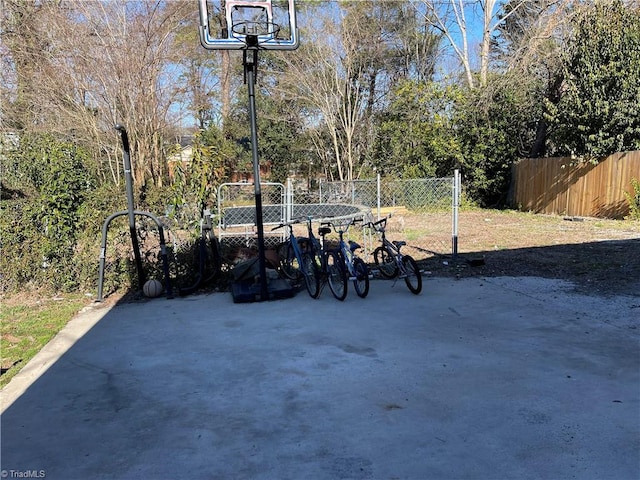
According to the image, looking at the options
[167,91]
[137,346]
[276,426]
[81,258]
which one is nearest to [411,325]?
[276,426]

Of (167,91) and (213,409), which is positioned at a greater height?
(167,91)

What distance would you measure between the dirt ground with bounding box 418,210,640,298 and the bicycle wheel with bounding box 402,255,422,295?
4.06 ft

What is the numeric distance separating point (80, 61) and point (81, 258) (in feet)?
23.5

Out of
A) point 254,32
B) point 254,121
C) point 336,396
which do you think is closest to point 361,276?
point 254,121

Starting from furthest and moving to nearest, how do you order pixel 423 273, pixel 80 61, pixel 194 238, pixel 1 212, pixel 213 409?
pixel 80 61, pixel 423 273, pixel 194 238, pixel 1 212, pixel 213 409

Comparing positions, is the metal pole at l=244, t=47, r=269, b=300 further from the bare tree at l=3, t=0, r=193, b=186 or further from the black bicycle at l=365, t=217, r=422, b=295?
the bare tree at l=3, t=0, r=193, b=186

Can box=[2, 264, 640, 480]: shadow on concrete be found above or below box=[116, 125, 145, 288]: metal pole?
below

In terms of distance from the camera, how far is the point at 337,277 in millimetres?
5746

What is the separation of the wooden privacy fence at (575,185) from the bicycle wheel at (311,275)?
38.8ft

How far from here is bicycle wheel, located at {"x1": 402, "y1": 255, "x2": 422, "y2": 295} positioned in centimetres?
578

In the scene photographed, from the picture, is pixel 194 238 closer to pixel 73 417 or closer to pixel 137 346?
pixel 137 346

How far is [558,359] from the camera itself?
3678 millimetres

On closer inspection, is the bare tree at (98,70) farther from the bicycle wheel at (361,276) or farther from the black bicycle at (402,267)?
the bicycle wheel at (361,276)

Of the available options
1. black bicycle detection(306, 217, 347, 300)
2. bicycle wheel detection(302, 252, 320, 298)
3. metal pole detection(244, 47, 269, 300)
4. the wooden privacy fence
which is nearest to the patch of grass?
metal pole detection(244, 47, 269, 300)
